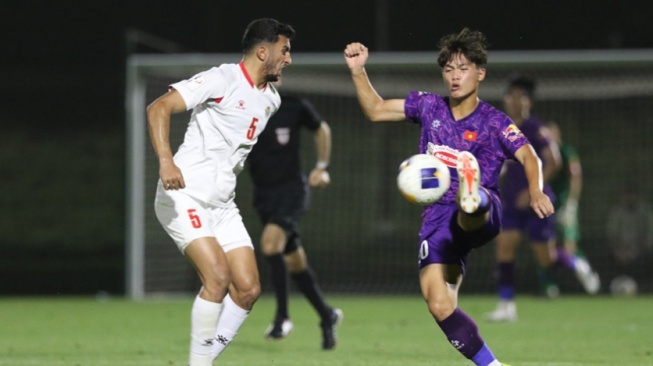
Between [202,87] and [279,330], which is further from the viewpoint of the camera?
[279,330]

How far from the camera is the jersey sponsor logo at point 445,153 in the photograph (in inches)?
257

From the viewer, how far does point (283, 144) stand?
33.1ft

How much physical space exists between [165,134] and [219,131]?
1.31 feet

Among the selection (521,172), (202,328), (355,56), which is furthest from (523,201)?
(202,328)

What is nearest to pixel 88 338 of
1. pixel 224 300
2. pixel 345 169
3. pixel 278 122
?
Result: pixel 278 122

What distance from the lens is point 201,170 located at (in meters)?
6.75

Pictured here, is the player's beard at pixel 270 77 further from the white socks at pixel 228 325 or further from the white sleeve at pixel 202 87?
the white socks at pixel 228 325

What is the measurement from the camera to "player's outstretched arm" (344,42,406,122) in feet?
22.4

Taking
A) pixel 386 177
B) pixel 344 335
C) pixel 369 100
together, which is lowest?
pixel 344 335

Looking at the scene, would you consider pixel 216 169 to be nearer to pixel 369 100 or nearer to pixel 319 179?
pixel 369 100

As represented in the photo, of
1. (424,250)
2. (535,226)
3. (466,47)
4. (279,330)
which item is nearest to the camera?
(424,250)

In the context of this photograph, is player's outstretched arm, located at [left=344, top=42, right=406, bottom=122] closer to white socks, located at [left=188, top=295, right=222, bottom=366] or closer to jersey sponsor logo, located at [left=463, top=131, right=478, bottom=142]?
jersey sponsor logo, located at [left=463, top=131, right=478, bottom=142]

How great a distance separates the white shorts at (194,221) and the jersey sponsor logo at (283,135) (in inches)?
125

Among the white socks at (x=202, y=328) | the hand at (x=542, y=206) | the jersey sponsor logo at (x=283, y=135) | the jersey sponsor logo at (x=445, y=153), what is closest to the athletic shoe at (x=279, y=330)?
the jersey sponsor logo at (x=283, y=135)
